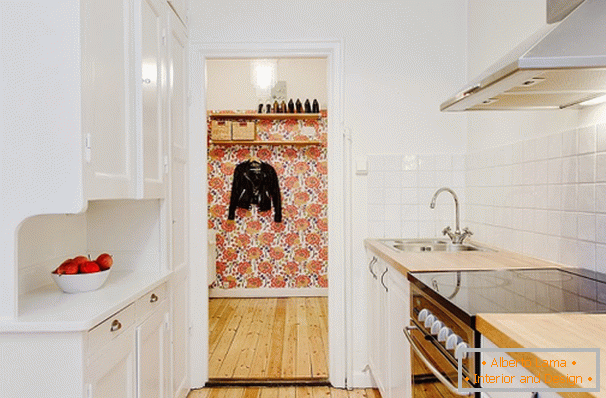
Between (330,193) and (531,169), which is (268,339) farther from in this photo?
(531,169)

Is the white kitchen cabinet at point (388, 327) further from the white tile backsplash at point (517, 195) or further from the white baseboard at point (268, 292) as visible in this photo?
the white baseboard at point (268, 292)

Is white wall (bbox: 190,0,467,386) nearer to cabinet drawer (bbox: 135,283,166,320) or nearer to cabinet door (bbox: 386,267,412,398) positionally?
cabinet door (bbox: 386,267,412,398)

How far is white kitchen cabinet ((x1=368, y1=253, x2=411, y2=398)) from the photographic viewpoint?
1812 mm

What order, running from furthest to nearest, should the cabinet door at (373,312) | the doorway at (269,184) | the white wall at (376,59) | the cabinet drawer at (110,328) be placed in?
the doorway at (269,184), the white wall at (376,59), the cabinet door at (373,312), the cabinet drawer at (110,328)

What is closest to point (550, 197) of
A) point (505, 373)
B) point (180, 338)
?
point (505, 373)

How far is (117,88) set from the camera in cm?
168

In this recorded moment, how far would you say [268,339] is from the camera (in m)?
3.67

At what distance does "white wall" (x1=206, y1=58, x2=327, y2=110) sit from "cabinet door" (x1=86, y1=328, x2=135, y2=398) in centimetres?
362

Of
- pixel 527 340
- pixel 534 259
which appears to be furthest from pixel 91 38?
pixel 534 259

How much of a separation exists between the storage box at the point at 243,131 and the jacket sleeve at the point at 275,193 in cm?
42

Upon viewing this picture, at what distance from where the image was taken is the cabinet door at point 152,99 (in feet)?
6.19

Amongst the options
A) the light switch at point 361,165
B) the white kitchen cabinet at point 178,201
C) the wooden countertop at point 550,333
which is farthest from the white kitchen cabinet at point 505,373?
the light switch at point 361,165

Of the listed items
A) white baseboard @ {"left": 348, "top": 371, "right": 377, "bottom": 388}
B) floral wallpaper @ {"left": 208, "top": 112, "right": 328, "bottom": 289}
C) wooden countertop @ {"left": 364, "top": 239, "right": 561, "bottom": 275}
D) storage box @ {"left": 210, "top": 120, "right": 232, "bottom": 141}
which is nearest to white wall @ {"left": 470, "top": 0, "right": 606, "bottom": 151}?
wooden countertop @ {"left": 364, "top": 239, "right": 561, "bottom": 275}

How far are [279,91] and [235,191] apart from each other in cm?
117
